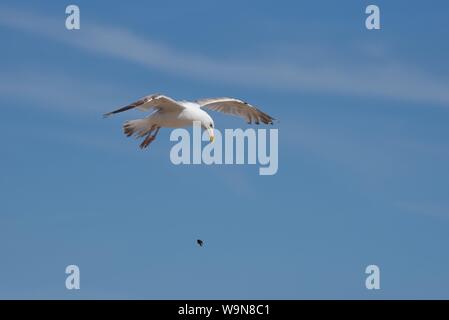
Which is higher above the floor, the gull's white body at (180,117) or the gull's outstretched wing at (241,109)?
the gull's outstretched wing at (241,109)

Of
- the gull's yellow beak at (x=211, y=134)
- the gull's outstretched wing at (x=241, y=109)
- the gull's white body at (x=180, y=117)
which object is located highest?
the gull's outstretched wing at (x=241, y=109)

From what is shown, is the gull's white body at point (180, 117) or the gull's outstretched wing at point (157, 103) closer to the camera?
the gull's outstretched wing at point (157, 103)

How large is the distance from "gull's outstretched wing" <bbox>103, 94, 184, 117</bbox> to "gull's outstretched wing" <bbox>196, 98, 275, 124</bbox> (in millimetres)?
2126

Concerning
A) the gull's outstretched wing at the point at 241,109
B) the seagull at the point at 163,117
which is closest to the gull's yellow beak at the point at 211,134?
the seagull at the point at 163,117

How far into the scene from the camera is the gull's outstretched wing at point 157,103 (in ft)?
52.7

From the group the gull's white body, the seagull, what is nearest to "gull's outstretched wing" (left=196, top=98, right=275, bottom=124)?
the seagull

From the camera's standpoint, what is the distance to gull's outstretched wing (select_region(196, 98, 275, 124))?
62.0 ft

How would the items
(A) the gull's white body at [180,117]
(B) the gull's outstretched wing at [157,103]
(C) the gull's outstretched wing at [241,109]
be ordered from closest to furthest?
(B) the gull's outstretched wing at [157,103]
(A) the gull's white body at [180,117]
(C) the gull's outstretched wing at [241,109]

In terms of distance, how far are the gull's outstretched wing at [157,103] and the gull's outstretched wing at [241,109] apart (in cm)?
213

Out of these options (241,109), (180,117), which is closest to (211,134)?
(180,117)

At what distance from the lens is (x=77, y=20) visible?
54.2 feet

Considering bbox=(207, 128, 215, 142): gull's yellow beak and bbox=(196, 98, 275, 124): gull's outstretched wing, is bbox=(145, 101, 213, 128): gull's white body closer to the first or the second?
bbox=(207, 128, 215, 142): gull's yellow beak

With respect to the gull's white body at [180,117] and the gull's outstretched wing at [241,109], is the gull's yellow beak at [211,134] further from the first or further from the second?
the gull's outstretched wing at [241,109]
